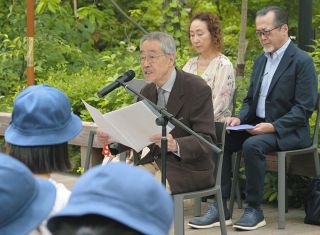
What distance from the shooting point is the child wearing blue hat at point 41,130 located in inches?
136

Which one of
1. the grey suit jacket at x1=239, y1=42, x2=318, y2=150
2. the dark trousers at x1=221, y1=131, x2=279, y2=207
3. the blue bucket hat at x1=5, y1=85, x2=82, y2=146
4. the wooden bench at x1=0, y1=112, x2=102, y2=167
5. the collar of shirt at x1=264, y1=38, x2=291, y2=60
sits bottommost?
the wooden bench at x1=0, y1=112, x2=102, y2=167

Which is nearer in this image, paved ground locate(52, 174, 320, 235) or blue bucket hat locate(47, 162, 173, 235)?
blue bucket hat locate(47, 162, 173, 235)

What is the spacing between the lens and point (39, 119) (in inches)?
136

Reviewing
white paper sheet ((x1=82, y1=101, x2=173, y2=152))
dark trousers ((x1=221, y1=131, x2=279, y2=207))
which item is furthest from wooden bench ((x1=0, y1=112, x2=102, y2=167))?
white paper sheet ((x1=82, y1=101, x2=173, y2=152))

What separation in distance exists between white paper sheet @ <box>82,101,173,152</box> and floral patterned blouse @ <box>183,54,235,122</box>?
149 cm

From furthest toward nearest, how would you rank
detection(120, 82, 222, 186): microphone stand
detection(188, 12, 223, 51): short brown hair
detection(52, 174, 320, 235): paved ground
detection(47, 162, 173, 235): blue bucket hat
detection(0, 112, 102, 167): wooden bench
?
detection(0, 112, 102, 167): wooden bench
detection(188, 12, 223, 51): short brown hair
detection(52, 174, 320, 235): paved ground
detection(120, 82, 222, 186): microphone stand
detection(47, 162, 173, 235): blue bucket hat

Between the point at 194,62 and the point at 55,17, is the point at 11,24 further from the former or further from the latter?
the point at 194,62

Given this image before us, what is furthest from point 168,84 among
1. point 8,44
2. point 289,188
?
point 8,44

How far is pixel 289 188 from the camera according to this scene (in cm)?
760

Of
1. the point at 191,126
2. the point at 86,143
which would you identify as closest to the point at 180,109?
the point at 191,126

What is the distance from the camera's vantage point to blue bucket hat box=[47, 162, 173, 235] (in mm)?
1930

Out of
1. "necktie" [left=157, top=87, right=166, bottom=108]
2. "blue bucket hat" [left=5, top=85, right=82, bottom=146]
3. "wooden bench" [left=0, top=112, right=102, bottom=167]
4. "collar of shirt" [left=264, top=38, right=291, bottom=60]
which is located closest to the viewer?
"blue bucket hat" [left=5, top=85, right=82, bottom=146]

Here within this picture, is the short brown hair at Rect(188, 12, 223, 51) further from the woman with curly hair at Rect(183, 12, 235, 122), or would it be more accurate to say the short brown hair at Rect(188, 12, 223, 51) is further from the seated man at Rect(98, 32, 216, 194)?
the seated man at Rect(98, 32, 216, 194)

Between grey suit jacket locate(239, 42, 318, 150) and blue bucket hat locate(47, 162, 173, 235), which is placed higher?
blue bucket hat locate(47, 162, 173, 235)
